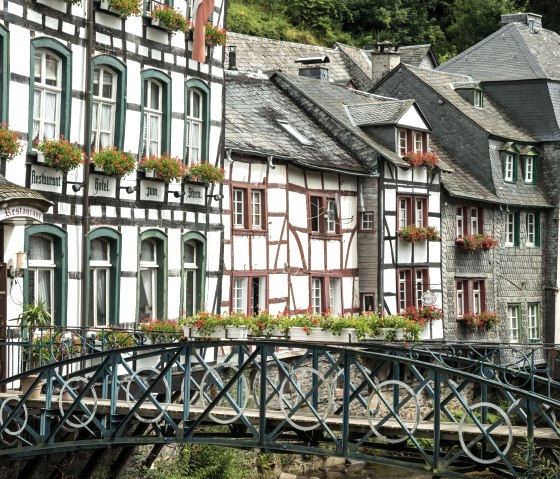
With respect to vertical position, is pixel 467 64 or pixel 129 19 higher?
pixel 467 64

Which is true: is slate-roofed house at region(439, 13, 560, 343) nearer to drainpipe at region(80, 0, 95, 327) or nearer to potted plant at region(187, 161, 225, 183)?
potted plant at region(187, 161, 225, 183)

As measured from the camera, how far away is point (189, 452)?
85.3ft

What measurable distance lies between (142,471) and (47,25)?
7611 mm

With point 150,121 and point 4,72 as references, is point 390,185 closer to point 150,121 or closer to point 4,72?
point 150,121

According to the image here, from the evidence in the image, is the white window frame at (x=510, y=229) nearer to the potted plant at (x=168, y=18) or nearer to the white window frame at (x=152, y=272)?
the white window frame at (x=152, y=272)

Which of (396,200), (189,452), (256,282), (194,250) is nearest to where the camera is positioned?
(189,452)

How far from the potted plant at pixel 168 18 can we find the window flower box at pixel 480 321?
15754 mm

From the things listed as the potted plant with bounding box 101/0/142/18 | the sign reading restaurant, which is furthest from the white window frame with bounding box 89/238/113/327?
the potted plant with bounding box 101/0/142/18

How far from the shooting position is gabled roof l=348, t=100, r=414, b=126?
3838 cm

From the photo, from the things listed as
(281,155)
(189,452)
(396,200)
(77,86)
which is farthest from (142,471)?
(396,200)

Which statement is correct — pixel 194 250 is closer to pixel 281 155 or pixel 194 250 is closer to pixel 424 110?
pixel 281 155

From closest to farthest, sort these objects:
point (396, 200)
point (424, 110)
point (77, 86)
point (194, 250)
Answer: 1. point (77, 86)
2. point (194, 250)
3. point (396, 200)
4. point (424, 110)

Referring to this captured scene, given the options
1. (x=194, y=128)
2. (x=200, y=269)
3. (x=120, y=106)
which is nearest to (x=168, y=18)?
(x=120, y=106)

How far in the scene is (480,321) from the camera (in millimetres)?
40281
